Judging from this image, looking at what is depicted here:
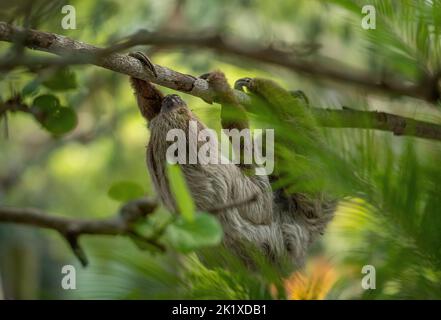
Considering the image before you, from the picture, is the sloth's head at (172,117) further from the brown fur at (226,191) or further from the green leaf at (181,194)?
the green leaf at (181,194)

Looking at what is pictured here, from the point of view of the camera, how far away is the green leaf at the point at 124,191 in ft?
7.82

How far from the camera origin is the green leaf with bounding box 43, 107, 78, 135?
3.45 meters

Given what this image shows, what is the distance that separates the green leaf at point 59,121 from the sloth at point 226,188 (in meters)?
1.30

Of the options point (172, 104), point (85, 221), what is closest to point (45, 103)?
point (172, 104)

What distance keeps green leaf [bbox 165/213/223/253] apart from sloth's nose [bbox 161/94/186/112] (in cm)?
317

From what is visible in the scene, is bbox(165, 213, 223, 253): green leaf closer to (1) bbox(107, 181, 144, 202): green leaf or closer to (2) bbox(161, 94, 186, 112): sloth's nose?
(1) bbox(107, 181, 144, 202): green leaf

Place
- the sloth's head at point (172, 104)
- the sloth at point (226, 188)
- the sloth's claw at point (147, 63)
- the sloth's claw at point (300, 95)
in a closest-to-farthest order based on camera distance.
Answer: the sloth's claw at point (147, 63), the sloth's claw at point (300, 95), the sloth at point (226, 188), the sloth's head at point (172, 104)

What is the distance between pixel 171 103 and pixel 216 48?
3475mm

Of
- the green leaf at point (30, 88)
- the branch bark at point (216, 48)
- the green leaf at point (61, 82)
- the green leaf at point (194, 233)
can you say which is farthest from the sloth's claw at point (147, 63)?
the green leaf at point (194, 233)

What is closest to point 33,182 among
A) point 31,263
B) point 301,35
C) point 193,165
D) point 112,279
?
point 31,263

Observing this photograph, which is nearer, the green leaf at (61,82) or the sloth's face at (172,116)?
the green leaf at (61,82)

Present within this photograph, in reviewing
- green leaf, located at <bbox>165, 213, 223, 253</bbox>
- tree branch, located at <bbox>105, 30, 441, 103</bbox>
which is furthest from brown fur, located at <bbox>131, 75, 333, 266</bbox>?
tree branch, located at <bbox>105, 30, 441, 103</bbox>

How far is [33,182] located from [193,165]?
787 centimetres

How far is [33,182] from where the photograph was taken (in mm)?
12195
